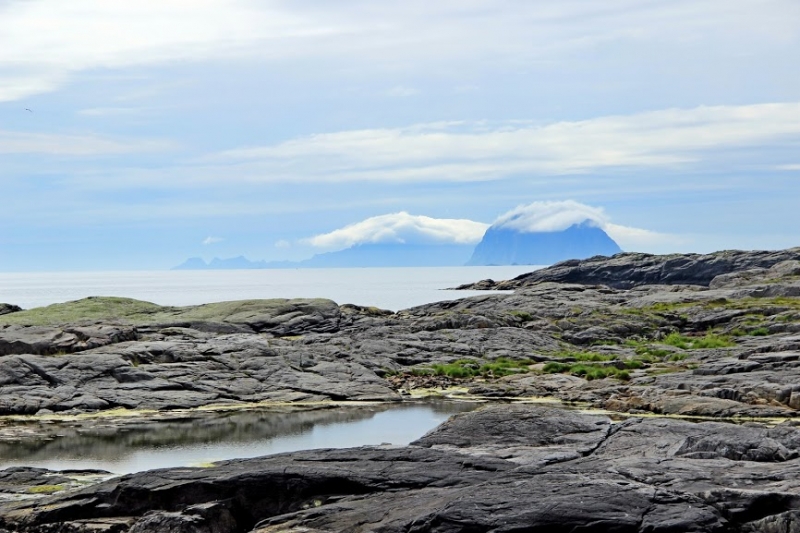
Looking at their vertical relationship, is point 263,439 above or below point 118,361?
below

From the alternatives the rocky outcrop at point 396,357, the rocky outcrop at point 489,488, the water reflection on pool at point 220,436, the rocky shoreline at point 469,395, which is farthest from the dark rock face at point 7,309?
the rocky outcrop at point 489,488

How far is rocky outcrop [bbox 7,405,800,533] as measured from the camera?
16.8 metres

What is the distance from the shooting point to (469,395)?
54.2 metres

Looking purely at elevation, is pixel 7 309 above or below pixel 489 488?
above

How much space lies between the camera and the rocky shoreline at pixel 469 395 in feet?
57.6

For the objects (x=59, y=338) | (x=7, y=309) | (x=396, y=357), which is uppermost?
(x=7, y=309)

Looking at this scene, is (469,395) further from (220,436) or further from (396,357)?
(220,436)

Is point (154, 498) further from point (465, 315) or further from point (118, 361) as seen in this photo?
point (465, 315)

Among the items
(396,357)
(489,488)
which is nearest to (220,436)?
(396,357)

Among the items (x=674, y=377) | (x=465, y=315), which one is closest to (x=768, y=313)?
(x=465, y=315)

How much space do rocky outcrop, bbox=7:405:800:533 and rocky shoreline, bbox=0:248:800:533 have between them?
0.05 metres

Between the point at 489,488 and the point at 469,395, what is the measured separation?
118ft

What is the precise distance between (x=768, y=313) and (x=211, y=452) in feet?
193

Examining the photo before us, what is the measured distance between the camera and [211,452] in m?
38.0
